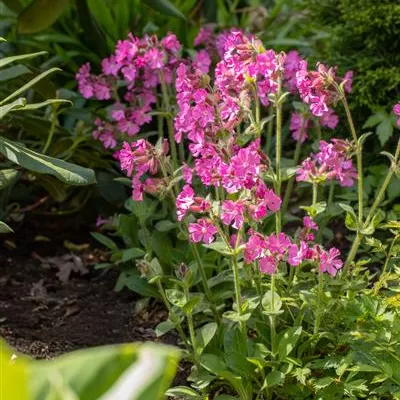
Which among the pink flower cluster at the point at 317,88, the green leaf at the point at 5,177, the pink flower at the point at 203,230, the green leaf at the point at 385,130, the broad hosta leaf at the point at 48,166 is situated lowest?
the green leaf at the point at 385,130

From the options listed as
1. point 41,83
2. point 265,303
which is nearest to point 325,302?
point 265,303

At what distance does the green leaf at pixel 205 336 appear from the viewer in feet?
8.21

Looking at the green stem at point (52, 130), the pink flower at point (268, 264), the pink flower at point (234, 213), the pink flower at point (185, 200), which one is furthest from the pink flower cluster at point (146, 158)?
the green stem at point (52, 130)

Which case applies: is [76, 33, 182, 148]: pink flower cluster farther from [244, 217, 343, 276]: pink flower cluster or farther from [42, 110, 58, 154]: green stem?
[244, 217, 343, 276]: pink flower cluster

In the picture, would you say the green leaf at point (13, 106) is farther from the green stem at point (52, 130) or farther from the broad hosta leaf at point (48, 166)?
the green stem at point (52, 130)

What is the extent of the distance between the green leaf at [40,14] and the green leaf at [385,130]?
4.27 feet

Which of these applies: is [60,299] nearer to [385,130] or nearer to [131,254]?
[131,254]

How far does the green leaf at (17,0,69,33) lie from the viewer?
342 centimetres

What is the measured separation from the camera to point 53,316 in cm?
327

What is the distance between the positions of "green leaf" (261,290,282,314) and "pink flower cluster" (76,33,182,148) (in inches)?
35.9

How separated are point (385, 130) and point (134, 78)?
988mm

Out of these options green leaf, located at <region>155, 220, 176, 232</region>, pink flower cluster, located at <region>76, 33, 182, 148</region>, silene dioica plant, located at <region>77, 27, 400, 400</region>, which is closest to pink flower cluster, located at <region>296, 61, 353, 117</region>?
silene dioica plant, located at <region>77, 27, 400, 400</region>

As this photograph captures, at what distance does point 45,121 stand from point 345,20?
1.36 m

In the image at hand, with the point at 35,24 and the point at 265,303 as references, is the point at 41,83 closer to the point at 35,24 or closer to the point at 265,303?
the point at 35,24
